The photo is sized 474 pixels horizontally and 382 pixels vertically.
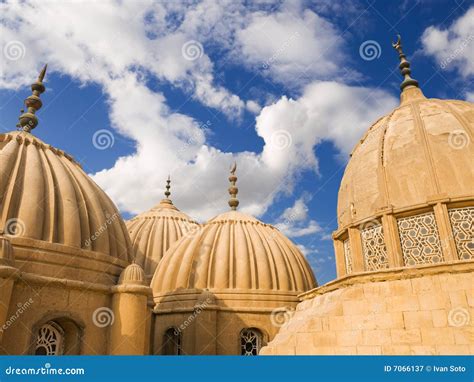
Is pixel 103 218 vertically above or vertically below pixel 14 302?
above

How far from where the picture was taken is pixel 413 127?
11.4 metres

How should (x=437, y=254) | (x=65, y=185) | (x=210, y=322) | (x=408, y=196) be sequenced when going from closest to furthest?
(x=437, y=254) → (x=408, y=196) → (x=65, y=185) → (x=210, y=322)

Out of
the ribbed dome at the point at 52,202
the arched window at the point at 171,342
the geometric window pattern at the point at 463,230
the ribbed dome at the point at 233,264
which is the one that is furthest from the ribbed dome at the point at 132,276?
the geometric window pattern at the point at 463,230

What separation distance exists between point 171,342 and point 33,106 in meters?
11.1

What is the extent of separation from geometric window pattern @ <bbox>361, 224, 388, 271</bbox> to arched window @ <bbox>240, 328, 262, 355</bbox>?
6.90 meters

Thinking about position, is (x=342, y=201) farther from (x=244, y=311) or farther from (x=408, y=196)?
(x=244, y=311)

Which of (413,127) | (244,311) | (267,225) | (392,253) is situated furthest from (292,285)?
(413,127)

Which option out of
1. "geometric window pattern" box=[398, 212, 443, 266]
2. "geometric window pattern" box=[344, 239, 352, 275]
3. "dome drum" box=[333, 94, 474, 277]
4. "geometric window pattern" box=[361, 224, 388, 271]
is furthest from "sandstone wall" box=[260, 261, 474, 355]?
"geometric window pattern" box=[344, 239, 352, 275]

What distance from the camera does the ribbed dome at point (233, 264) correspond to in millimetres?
16156

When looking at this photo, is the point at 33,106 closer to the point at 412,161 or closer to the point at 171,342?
the point at 171,342

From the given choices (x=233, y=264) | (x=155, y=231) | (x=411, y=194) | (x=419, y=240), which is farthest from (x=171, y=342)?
(x=411, y=194)

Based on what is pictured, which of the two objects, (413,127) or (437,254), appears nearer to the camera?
(437,254)

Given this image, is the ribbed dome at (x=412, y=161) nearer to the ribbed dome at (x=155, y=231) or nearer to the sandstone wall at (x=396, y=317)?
the sandstone wall at (x=396, y=317)

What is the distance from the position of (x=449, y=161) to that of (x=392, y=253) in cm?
304
